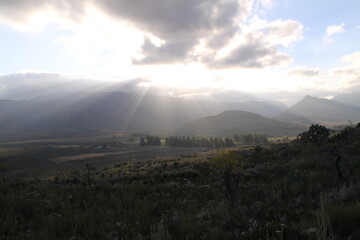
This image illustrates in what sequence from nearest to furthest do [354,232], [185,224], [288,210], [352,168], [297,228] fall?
[354,232]
[297,228]
[185,224]
[288,210]
[352,168]

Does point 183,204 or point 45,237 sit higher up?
point 45,237

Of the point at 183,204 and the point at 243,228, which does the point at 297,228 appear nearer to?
the point at 243,228

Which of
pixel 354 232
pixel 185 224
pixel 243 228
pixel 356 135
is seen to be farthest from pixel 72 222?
pixel 356 135

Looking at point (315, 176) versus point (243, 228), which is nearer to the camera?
point (243, 228)

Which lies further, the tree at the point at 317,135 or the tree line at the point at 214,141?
the tree line at the point at 214,141

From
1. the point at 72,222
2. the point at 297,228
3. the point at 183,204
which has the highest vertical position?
the point at 297,228

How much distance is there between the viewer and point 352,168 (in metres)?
9.38

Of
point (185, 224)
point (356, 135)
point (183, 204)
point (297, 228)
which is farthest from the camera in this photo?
point (356, 135)

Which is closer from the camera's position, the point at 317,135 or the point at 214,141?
the point at 317,135

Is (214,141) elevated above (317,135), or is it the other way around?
(317,135)

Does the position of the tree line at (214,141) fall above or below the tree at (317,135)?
below

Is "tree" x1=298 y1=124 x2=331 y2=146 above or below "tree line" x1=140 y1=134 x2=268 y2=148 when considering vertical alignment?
above

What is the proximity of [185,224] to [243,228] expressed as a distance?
1352mm

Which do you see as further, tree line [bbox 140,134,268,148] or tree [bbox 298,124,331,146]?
tree line [bbox 140,134,268,148]
